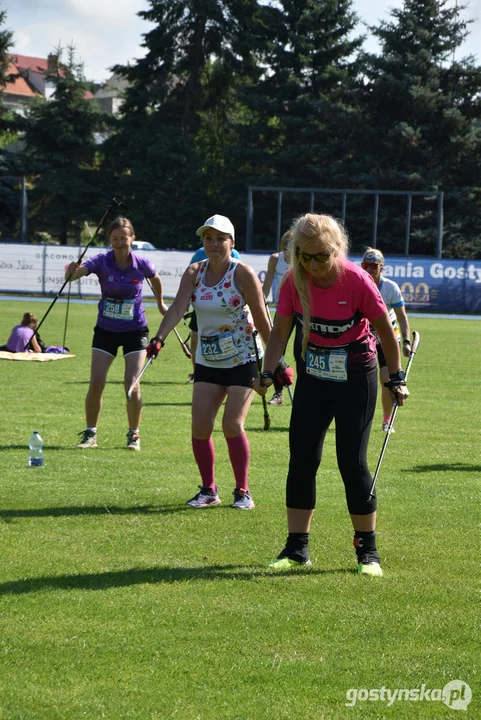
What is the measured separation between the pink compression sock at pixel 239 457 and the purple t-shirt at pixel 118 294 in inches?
92.8

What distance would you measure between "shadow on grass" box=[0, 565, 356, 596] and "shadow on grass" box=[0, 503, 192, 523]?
4.29 feet

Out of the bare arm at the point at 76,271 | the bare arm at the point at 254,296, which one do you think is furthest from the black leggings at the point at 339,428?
the bare arm at the point at 76,271

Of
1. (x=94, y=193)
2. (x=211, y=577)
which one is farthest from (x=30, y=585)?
(x=94, y=193)

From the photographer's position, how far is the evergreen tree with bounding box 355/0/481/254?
47.0 metres

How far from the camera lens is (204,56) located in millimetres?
57875

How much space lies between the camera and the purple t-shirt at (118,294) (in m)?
8.83

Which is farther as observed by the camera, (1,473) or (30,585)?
(1,473)

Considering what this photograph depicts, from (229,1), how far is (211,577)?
5508 centimetres

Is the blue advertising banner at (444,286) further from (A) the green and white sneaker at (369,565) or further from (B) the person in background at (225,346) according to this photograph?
(A) the green and white sneaker at (369,565)

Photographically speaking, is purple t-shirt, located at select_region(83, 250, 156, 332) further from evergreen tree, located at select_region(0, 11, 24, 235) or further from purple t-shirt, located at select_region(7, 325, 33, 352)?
evergreen tree, located at select_region(0, 11, 24, 235)

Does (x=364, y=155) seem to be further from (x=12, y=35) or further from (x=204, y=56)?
(x=12, y=35)

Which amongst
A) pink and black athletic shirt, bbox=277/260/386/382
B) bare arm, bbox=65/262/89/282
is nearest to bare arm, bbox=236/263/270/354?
pink and black athletic shirt, bbox=277/260/386/382

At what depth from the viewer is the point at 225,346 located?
673 centimetres

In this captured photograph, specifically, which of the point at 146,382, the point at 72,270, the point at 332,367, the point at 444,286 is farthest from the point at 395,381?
the point at 444,286
